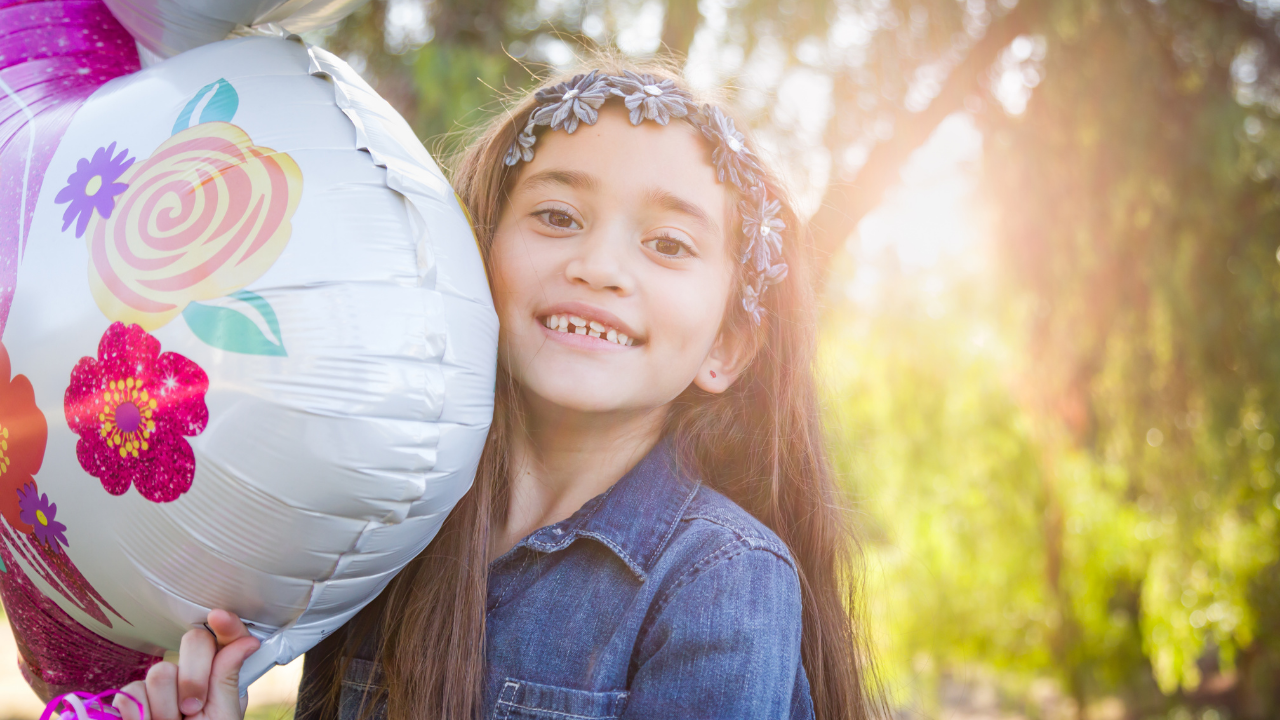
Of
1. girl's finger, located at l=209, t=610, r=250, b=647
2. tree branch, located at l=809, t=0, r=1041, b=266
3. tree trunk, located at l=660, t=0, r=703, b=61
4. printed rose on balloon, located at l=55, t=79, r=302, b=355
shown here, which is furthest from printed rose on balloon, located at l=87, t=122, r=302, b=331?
tree branch, located at l=809, t=0, r=1041, b=266

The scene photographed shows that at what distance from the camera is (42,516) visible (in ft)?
2.99

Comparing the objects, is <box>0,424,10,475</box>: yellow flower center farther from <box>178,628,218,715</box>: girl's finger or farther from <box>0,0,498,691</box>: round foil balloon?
<box>178,628,218,715</box>: girl's finger

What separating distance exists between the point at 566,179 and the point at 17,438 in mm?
704

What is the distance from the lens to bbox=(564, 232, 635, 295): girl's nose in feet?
3.69

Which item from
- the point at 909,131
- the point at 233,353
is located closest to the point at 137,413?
the point at 233,353

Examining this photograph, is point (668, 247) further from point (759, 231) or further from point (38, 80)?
point (38, 80)

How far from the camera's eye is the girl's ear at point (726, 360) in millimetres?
1384

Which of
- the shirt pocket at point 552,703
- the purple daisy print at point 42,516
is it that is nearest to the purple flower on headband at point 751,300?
the shirt pocket at point 552,703

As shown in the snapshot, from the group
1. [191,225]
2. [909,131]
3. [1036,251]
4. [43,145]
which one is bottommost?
[191,225]

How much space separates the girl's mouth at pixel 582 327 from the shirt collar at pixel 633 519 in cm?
23

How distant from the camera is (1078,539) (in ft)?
15.6

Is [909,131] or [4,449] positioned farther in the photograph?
[909,131]

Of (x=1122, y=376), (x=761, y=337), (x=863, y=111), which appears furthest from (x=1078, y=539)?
(x=761, y=337)

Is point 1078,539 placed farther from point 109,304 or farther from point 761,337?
point 109,304
